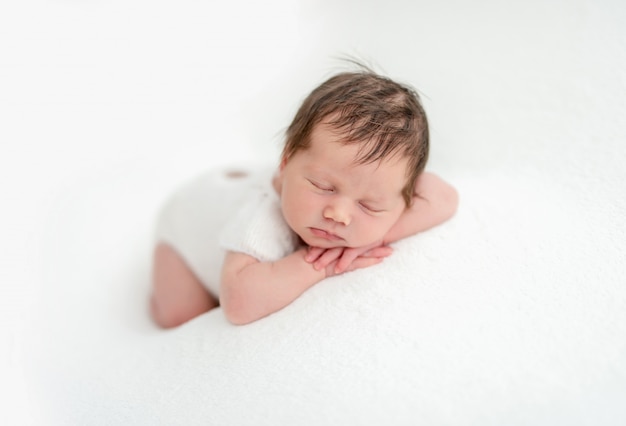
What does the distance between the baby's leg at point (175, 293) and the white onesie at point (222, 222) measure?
0.02 meters

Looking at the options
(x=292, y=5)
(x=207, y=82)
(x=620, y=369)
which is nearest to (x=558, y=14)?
(x=620, y=369)

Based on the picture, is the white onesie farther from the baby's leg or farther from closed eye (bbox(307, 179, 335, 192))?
closed eye (bbox(307, 179, 335, 192))

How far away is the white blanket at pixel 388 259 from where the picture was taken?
0.84m

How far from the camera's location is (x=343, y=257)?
103 cm

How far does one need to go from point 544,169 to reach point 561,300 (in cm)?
36

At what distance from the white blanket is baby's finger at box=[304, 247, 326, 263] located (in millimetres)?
59

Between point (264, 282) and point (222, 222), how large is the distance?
32 cm

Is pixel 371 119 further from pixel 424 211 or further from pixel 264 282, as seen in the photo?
pixel 264 282

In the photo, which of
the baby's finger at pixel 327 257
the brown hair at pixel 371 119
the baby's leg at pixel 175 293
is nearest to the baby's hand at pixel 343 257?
the baby's finger at pixel 327 257

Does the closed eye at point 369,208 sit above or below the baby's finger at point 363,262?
above

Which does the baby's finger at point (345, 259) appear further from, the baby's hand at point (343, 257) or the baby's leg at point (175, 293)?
the baby's leg at point (175, 293)

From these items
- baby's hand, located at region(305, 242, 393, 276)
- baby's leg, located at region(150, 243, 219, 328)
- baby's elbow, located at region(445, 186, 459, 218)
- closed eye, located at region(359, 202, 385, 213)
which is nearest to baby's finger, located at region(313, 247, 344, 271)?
baby's hand, located at region(305, 242, 393, 276)

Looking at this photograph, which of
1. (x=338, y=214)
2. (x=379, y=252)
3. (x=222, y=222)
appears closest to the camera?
(x=338, y=214)

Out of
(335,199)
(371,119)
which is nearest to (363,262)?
(335,199)
